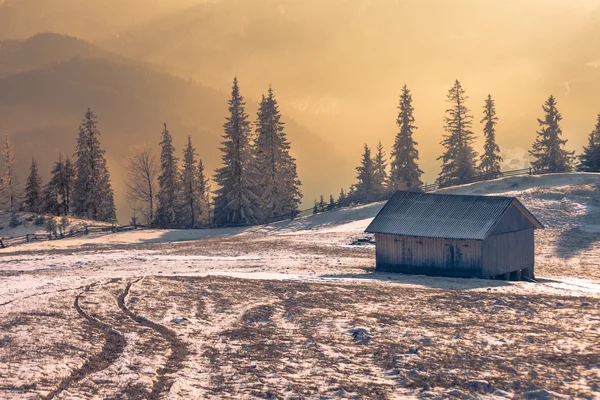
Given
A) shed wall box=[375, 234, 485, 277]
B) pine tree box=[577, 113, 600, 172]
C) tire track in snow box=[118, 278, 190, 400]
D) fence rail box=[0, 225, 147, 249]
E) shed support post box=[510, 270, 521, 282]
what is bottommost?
tire track in snow box=[118, 278, 190, 400]

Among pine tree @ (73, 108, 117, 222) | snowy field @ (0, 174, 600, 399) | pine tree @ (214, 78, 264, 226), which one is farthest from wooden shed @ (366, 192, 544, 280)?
pine tree @ (73, 108, 117, 222)

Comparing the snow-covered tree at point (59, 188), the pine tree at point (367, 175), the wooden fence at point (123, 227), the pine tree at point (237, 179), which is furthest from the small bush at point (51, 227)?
the pine tree at point (367, 175)

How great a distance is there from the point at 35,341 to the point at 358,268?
77.3ft

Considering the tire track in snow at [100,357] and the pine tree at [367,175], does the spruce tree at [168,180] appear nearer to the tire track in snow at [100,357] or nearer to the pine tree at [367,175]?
the pine tree at [367,175]

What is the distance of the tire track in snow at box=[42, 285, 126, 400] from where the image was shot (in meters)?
18.0

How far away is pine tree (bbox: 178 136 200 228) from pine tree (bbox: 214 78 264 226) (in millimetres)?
4104

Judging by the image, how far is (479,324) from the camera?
24.8m

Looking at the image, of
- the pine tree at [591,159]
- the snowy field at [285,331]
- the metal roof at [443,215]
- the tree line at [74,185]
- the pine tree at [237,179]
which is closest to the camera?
the snowy field at [285,331]

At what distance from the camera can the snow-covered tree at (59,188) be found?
84688mm

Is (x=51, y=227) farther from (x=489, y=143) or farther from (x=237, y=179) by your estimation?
(x=489, y=143)

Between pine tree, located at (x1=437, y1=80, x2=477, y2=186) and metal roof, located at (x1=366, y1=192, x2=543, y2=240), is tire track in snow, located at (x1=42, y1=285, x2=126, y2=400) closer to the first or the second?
metal roof, located at (x1=366, y1=192, x2=543, y2=240)

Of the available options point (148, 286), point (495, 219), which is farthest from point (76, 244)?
point (495, 219)

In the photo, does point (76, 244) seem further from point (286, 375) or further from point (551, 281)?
point (286, 375)

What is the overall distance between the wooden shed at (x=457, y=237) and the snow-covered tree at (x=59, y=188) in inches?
2157
